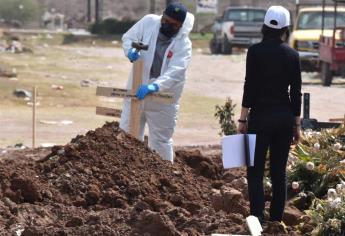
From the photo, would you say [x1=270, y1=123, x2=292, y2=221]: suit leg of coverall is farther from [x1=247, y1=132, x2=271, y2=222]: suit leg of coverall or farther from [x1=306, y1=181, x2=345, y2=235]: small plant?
[x1=306, y1=181, x2=345, y2=235]: small plant

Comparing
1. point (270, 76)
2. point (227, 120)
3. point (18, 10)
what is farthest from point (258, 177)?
point (18, 10)

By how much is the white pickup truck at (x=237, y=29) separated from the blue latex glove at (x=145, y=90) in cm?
3264

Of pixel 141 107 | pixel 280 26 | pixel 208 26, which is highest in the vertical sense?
pixel 280 26

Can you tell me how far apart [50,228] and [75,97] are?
52.0 feet

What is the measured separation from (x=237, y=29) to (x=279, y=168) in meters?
35.6

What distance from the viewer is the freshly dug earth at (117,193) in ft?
26.5

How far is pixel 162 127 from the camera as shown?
1137cm

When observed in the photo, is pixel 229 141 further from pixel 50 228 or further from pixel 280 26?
pixel 50 228

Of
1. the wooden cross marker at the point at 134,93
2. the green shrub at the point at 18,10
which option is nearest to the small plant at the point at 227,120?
the wooden cross marker at the point at 134,93

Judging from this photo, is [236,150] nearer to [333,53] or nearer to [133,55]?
[133,55]

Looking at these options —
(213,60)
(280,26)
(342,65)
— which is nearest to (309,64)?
(342,65)

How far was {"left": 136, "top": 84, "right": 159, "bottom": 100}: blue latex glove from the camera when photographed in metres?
10.8

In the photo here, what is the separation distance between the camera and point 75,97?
2392cm

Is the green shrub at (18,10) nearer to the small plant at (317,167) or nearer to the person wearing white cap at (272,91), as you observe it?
the small plant at (317,167)
